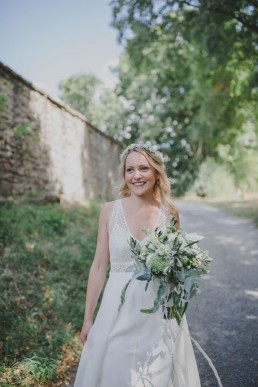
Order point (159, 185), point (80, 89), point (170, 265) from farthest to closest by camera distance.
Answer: point (80, 89) < point (159, 185) < point (170, 265)

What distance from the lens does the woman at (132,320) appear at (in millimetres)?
2125

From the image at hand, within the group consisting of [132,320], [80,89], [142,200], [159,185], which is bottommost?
[132,320]

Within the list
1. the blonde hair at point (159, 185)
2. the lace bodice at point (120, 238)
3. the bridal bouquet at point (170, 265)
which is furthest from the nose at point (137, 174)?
the bridal bouquet at point (170, 265)

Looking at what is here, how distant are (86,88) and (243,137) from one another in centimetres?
2209

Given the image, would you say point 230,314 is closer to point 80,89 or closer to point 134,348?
point 134,348

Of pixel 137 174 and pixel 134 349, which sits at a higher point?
pixel 137 174

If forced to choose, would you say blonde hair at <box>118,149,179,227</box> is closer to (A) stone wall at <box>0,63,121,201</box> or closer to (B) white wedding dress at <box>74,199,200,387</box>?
(B) white wedding dress at <box>74,199,200,387</box>

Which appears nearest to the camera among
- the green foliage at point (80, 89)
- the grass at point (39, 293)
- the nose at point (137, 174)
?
the nose at point (137, 174)

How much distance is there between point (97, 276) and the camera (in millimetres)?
2510

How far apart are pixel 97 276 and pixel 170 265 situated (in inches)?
29.5

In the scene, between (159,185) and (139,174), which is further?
(159,185)

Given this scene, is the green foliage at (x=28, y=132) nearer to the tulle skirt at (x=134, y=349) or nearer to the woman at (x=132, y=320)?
the woman at (x=132, y=320)

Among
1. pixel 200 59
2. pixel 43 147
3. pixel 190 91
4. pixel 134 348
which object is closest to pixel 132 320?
pixel 134 348

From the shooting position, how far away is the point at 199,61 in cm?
1215
